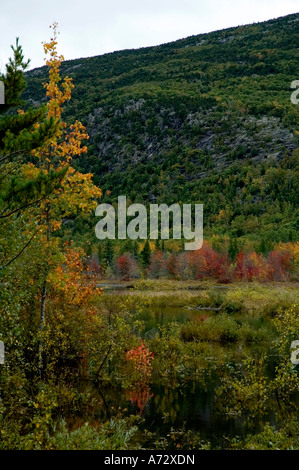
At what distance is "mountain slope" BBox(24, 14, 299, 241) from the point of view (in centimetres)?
10812

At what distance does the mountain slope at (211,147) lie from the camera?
108125 millimetres

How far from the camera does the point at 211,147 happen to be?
141875mm

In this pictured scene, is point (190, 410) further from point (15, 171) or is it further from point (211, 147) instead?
point (211, 147)

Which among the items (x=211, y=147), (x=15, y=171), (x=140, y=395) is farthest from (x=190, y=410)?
(x=211, y=147)

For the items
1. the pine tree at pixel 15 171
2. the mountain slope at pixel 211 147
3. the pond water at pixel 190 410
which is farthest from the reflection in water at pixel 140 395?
the mountain slope at pixel 211 147

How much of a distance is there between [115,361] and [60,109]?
35.8 ft

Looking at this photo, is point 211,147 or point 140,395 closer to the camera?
point 140,395

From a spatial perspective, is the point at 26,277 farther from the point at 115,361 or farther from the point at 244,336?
the point at 244,336

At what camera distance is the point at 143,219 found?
117812 mm

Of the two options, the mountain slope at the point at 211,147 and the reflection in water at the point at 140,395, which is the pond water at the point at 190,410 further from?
the mountain slope at the point at 211,147

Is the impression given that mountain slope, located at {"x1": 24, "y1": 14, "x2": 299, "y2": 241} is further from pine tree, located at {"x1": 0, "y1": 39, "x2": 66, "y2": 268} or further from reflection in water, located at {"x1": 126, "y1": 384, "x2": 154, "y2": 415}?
pine tree, located at {"x1": 0, "y1": 39, "x2": 66, "y2": 268}

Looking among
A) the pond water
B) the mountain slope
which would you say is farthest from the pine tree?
the mountain slope

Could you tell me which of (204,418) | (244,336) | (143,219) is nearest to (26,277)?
(204,418)

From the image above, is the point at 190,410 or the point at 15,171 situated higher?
the point at 15,171
